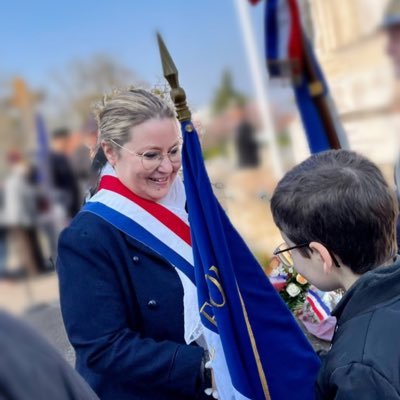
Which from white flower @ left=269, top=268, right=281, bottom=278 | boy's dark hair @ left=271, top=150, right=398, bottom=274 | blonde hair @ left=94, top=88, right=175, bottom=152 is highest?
blonde hair @ left=94, top=88, right=175, bottom=152

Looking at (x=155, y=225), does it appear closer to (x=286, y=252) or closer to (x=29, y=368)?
(x=286, y=252)

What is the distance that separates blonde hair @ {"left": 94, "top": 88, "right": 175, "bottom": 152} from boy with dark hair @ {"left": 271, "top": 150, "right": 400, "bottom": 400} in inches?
21.0

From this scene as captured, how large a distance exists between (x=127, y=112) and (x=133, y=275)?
1.52ft

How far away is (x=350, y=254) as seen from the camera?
1.29 metres

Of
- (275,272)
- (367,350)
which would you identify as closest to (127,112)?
(275,272)

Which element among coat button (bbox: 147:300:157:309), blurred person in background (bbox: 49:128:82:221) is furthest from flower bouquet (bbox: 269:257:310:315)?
blurred person in background (bbox: 49:128:82:221)

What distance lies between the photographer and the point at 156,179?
1.80 meters

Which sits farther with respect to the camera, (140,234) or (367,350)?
(140,234)

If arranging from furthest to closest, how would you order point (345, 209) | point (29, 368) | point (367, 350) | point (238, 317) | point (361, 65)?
point (361, 65), point (238, 317), point (345, 209), point (367, 350), point (29, 368)

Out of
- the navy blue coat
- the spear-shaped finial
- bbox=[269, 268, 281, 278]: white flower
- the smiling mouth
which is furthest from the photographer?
bbox=[269, 268, 281, 278]: white flower

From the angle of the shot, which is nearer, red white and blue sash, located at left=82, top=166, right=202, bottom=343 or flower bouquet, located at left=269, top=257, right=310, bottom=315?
red white and blue sash, located at left=82, top=166, right=202, bottom=343

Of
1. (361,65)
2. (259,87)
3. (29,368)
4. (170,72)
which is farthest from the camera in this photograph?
(361,65)

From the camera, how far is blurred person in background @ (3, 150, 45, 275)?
6.67 m

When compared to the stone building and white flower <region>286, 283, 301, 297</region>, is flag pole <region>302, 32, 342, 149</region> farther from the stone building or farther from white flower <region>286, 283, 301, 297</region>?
the stone building
